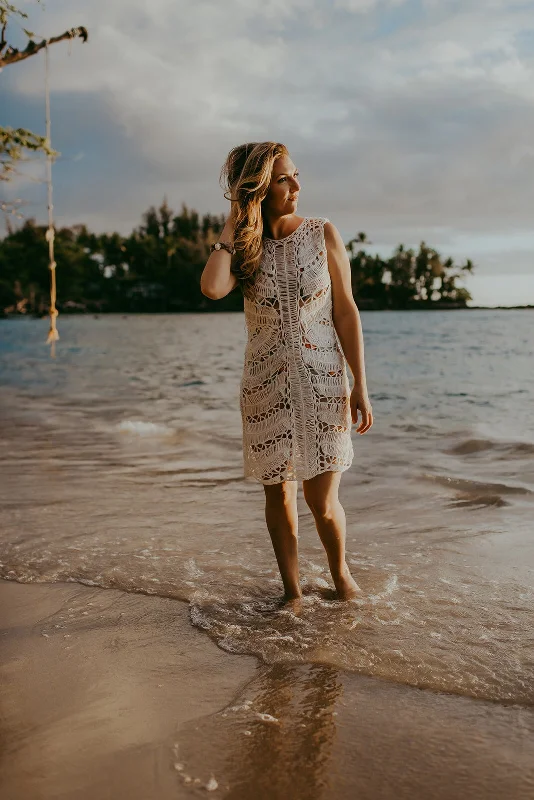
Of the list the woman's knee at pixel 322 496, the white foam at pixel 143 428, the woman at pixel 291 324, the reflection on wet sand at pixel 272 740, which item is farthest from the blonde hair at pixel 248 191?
the white foam at pixel 143 428

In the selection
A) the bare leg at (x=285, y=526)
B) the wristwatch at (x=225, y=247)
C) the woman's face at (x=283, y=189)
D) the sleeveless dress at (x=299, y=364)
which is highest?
the woman's face at (x=283, y=189)

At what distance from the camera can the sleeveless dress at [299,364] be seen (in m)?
3.70

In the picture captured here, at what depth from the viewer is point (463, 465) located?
8320 mm

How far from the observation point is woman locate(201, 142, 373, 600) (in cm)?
366

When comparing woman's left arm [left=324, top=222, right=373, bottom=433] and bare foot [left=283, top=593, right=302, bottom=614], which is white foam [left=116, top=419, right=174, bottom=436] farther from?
woman's left arm [left=324, top=222, right=373, bottom=433]

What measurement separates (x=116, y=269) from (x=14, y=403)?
126959mm

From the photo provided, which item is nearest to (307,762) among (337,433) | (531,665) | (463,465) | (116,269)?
(531,665)

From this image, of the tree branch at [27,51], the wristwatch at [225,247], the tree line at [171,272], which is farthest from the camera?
the tree line at [171,272]

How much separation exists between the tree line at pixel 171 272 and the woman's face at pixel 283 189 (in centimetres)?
12408

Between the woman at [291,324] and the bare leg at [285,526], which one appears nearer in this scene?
the woman at [291,324]

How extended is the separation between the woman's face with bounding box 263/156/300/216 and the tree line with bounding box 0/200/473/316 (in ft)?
407

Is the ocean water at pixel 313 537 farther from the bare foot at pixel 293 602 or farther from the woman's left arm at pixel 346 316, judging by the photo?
the woman's left arm at pixel 346 316

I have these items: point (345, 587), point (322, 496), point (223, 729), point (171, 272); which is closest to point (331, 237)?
point (322, 496)

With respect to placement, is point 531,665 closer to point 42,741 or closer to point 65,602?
point 42,741
